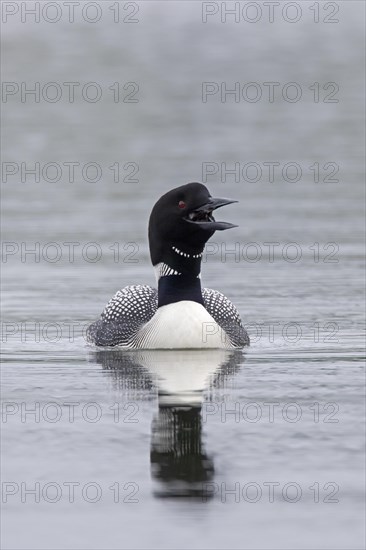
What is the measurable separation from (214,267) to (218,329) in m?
4.19

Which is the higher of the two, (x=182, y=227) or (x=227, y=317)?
(x=182, y=227)

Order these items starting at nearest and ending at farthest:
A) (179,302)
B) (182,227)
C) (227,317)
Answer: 1. (182,227)
2. (179,302)
3. (227,317)

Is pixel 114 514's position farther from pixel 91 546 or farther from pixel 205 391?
pixel 205 391

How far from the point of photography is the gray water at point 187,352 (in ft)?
22.6

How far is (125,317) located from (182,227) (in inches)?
37.2

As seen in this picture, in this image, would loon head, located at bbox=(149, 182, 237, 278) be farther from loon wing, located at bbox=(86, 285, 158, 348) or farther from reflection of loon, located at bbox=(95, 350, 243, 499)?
reflection of loon, located at bbox=(95, 350, 243, 499)

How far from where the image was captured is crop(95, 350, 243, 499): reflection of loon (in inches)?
287

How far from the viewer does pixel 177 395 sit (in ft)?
30.3

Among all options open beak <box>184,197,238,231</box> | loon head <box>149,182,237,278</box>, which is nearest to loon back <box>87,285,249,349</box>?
loon head <box>149,182,237,278</box>

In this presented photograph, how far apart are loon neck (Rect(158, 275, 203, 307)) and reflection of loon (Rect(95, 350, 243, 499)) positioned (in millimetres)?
364

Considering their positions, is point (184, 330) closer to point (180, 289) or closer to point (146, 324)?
point (180, 289)

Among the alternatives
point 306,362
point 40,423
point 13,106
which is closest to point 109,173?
point 13,106

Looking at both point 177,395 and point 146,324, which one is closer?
point 177,395

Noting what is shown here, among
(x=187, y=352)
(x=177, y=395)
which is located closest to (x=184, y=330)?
(x=187, y=352)
